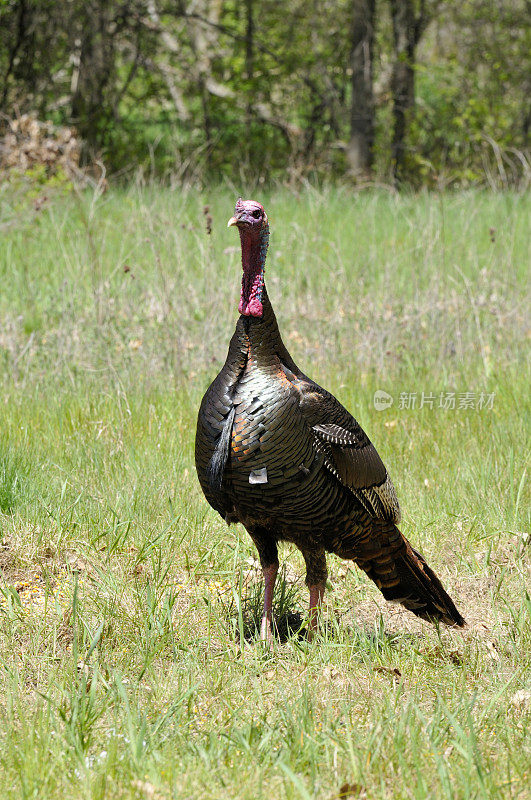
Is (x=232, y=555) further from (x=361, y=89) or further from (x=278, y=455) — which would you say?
(x=361, y=89)

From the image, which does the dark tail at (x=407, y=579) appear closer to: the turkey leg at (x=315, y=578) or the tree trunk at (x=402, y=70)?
the turkey leg at (x=315, y=578)

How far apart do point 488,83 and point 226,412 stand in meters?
14.2

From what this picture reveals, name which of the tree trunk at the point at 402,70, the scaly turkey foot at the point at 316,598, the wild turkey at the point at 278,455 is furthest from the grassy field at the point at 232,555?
the tree trunk at the point at 402,70

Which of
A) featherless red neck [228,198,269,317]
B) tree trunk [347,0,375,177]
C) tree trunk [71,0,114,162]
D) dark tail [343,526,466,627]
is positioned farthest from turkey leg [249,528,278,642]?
tree trunk [347,0,375,177]

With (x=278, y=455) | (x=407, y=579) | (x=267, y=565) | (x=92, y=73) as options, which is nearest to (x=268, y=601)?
(x=267, y=565)

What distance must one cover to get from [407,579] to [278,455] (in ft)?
2.93

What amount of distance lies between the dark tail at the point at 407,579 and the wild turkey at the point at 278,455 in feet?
0.04

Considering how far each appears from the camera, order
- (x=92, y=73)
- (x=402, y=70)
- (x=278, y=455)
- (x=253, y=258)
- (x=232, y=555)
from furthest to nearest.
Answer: (x=402, y=70)
(x=92, y=73)
(x=232, y=555)
(x=253, y=258)
(x=278, y=455)

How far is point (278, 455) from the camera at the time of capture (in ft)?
9.61

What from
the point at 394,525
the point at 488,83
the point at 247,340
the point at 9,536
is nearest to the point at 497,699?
the point at 394,525

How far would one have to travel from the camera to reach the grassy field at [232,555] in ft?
8.21

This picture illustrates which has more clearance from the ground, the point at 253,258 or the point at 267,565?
the point at 253,258

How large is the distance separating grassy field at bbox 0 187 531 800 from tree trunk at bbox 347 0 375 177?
6386mm

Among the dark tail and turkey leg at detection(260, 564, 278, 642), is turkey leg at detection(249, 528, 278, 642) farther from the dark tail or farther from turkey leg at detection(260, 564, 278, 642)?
the dark tail
